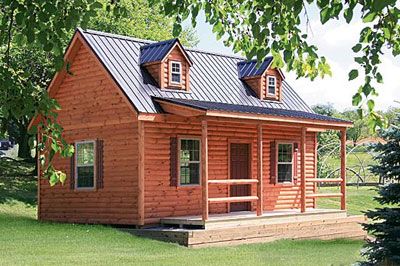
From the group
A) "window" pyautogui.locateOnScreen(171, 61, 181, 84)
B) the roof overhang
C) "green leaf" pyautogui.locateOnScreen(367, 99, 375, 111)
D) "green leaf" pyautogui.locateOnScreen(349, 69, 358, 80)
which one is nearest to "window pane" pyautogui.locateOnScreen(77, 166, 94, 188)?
the roof overhang

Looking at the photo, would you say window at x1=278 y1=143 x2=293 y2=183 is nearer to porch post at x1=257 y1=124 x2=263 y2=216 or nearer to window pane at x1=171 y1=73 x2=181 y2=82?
porch post at x1=257 y1=124 x2=263 y2=216

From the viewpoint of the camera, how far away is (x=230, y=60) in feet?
74.1

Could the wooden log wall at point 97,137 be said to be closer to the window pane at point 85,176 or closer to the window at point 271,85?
the window pane at point 85,176

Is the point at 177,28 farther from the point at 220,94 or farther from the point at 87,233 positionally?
the point at 220,94

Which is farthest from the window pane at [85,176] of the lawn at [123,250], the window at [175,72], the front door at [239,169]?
the front door at [239,169]

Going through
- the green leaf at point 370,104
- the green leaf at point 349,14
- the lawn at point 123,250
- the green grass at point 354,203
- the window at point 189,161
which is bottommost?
the lawn at point 123,250

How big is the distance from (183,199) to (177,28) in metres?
12.2

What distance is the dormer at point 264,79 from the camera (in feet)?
70.5

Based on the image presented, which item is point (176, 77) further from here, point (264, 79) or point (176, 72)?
point (264, 79)

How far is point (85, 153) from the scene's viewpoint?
1956 cm

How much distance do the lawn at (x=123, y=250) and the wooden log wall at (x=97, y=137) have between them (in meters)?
0.83

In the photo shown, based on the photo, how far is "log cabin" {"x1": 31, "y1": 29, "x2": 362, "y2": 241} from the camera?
17.5 meters

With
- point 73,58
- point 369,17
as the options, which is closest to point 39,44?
point 369,17

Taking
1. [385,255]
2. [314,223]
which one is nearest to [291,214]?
[314,223]
